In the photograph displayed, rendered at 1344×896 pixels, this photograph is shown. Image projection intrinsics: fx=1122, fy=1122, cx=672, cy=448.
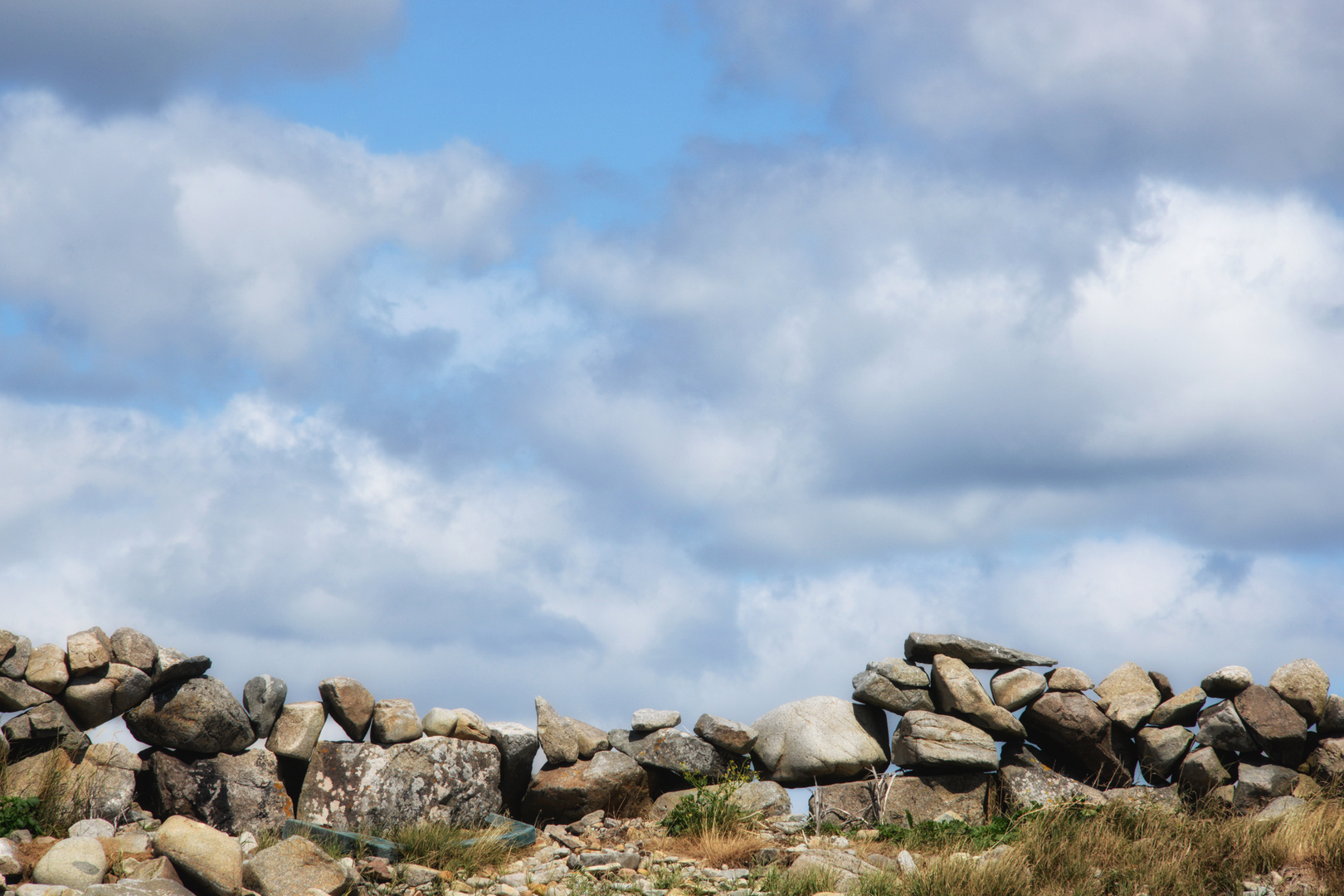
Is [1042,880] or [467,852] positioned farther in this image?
[467,852]

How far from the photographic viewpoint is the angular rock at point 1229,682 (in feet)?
36.9

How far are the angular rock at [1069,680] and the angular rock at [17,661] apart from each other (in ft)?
32.1

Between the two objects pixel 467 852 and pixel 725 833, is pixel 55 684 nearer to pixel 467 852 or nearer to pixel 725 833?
pixel 467 852

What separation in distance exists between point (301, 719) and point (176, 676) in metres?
1.16

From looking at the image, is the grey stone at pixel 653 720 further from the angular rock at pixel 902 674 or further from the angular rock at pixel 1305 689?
the angular rock at pixel 1305 689

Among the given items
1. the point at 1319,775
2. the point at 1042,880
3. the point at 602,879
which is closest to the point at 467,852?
the point at 602,879

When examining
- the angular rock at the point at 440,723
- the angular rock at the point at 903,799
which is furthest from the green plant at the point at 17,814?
the angular rock at the point at 903,799

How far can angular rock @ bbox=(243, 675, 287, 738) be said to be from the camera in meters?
10.3

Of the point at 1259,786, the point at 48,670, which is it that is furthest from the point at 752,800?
the point at 48,670

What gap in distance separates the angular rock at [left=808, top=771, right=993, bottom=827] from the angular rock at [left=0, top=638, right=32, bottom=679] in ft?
24.0

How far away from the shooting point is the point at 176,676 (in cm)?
1015

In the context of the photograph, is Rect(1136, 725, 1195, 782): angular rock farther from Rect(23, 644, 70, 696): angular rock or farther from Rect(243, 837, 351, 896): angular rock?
Rect(23, 644, 70, 696): angular rock

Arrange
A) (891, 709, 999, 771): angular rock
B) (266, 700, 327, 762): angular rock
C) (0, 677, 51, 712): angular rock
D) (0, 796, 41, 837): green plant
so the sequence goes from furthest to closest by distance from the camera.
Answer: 1. (891, 709, 999, 771): angular rock
2. (266, 700, 327, 762): angular rock
3. (0, 677, 51, 712): angular rock
4. (0, 796, 41, 837): green plant

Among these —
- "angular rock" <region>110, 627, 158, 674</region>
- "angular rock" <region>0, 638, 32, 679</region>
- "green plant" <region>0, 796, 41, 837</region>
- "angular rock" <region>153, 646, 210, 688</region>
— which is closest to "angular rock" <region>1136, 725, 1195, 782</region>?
"angular rock" <region>153, 646, 210, 688</region>
